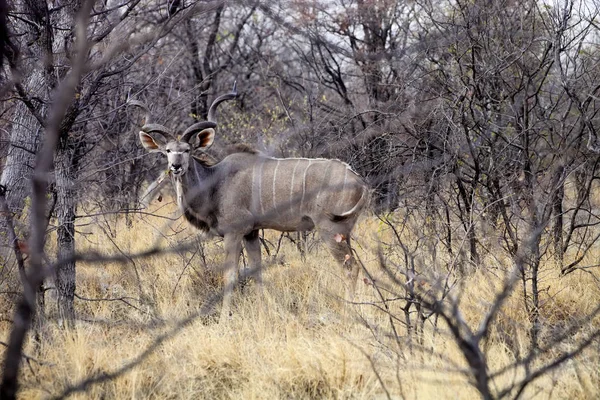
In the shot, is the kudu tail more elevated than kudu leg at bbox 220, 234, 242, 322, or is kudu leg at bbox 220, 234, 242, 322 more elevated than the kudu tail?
the kudu tail

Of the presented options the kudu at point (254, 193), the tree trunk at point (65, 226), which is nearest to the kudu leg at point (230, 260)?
the kudu at point (254, 193)

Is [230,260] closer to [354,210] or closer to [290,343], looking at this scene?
[354,210]

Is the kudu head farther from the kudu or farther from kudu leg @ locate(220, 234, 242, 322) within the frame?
kudu leg @ locate(220, 234, 242, 322)

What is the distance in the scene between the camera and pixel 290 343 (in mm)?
3385

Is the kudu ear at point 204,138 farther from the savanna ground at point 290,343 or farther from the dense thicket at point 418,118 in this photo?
the savanna ground at point 290,343

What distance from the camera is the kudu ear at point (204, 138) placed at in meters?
5.25

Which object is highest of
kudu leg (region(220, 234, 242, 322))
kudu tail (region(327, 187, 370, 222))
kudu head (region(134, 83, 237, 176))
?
kudu head (region(134, 83, 237, 176))

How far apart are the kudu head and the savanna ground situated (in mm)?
723

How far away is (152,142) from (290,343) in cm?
238

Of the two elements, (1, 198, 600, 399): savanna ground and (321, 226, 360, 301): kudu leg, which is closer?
(1, 198, 600, 399): savanna ground

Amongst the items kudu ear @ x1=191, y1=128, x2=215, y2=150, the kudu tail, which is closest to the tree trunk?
kudu ear @ x1=191, y1=128, x2=215, y2=150

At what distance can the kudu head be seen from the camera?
4.93 meters

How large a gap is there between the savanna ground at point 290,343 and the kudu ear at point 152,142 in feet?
3.08

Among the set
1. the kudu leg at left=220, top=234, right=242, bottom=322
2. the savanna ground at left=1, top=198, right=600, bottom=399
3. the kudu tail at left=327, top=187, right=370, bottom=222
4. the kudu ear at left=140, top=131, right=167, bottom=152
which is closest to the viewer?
the savanna ground at left=1, top=198, right=600, bottom=399
